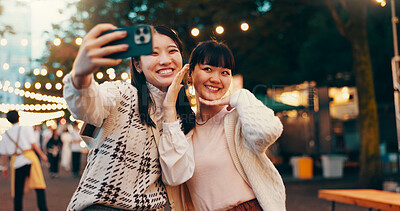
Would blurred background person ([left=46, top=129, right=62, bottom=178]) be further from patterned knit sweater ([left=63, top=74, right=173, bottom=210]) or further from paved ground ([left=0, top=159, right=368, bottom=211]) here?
patterned knit sweater ([left=63, top=74, right=173, bottom=210])

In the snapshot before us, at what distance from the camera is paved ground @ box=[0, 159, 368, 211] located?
862cm

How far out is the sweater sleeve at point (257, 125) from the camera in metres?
2.37

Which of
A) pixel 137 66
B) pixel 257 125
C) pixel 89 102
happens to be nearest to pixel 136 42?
pixel 89 102

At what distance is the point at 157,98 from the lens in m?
2.36

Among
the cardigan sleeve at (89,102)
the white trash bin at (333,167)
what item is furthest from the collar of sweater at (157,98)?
the white trash bin at (333,167)

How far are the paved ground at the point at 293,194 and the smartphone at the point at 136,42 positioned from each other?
7.44 metres

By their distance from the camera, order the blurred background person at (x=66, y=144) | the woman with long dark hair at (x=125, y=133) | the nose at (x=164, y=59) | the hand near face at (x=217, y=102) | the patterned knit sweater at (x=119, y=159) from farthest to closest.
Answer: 1. the blurred background person at (x=66, y=144)
2. the hand near face at (x=217, y=102)
3. the nose at (x=164, y=59)
4. the patterned knit sweater at (x=119, y=159)
5. the woman with long dark hair at (x=125, y=133)

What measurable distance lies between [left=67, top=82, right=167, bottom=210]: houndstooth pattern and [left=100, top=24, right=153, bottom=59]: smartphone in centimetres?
59

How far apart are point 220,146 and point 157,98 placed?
1.94 feet

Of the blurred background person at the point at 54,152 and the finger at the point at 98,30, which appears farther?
the blurred background person at the point at 54,152

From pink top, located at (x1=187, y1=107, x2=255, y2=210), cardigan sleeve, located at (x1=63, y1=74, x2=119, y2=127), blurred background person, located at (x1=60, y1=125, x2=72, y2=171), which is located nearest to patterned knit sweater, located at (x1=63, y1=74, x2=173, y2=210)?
cardigan sleeve, located at (x1=63, y1=74, x2=119, y2=127)

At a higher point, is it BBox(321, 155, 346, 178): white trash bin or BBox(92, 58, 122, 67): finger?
BBox(92, 58, 122, 67): finger

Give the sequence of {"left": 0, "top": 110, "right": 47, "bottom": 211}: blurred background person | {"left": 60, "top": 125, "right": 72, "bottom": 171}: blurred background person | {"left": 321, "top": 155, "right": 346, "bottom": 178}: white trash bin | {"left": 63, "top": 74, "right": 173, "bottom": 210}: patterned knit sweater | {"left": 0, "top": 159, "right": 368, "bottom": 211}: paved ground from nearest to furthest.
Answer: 1. {"left": 63, "top": 74, "right": 173, "bottom": 210}: patterned knit sweater
2. {"left": 0, "top": 110, "right": 47, "bottom": 211}: blurred background person
3. {"left": 0, "top": 159, "right": 368, "bottom": 211}: paved ground
4. {"left": 321, "top": 155, "right": 346, "bottom": 178}: white trash bin
5. {"left": 60, "top": 125, "right": 72, "bottom": 171}: blurred background person

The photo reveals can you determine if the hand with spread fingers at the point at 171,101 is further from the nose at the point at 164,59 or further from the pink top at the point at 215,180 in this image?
the pink top at the point at 215,180
